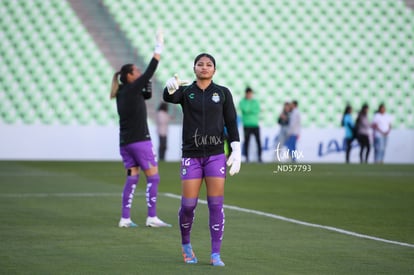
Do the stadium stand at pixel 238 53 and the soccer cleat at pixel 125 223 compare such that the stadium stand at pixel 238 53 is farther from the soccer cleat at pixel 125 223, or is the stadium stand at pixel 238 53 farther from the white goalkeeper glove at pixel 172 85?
the white goalkeeper glove at pixel 172 85

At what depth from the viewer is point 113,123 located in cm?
2942

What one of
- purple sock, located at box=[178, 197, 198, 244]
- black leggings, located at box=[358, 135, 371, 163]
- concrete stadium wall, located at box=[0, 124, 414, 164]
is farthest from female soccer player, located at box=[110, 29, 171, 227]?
black leggings, located at box=[358, 135, 371, 163]

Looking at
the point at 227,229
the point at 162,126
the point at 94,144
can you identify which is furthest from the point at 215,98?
the point at 94,144

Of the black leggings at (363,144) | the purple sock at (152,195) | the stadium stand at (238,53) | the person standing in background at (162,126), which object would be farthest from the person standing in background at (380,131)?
the purple sock at (152,195)

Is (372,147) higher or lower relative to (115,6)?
lower

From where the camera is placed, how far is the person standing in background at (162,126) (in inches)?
1074

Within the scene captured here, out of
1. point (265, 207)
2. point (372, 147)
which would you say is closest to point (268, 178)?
point (265, 207)

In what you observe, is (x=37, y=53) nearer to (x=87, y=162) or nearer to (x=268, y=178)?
(x=87, y=162)

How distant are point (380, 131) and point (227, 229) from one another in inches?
772

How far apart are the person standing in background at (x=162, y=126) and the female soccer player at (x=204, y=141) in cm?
1926

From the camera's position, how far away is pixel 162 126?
27.6m

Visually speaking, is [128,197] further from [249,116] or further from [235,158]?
[249,116]

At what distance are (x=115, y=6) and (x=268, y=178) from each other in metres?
13.4

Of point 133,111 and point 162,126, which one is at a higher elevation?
point 133,111
